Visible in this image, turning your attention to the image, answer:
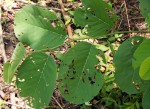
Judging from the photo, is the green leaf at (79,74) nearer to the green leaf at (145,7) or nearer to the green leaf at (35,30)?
the green leaf at (35,30)

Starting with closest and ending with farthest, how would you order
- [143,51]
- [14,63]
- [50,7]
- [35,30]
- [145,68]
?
[145,68]
[143,51]
[14,63]
[35,30]
[50,7]

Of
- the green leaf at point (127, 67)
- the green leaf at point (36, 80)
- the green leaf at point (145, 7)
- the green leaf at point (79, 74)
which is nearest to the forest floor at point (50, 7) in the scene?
the green leaf at point (145, 7)

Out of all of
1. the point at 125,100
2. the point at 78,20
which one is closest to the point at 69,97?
the point at 78,20

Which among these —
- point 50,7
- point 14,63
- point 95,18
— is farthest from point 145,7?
point 50,7

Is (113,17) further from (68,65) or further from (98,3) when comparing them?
(68,65)

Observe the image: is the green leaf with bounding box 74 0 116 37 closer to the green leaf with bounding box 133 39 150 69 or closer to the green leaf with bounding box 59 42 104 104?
the green leaf with bounding box 59 42 104 104

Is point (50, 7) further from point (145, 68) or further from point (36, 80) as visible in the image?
point (145, 68)

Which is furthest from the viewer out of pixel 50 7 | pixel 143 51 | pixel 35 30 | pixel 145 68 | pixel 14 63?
pixel 50 7
